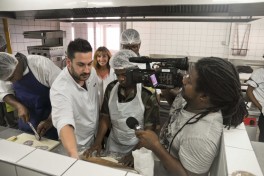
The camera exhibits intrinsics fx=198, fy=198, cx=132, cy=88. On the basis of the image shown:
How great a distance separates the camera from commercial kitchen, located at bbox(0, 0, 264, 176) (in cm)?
71

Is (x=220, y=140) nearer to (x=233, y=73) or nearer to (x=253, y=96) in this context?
(x=233, y=73)

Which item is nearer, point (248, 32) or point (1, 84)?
point (1, 84)

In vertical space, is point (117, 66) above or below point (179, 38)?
below

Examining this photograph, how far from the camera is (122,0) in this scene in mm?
1049

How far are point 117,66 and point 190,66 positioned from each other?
0.54 metres

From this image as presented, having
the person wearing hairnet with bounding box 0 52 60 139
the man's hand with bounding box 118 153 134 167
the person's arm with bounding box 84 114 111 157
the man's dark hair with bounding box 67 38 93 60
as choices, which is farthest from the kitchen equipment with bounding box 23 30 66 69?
the man's hand with bounding box 118 153 134 167

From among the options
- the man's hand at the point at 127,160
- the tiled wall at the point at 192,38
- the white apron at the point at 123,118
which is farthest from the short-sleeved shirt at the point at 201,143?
the tiled wall at the point at 192,38

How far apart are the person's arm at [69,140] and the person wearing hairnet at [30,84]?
1.73 feet

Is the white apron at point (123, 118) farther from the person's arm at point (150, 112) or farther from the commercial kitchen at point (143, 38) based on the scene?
the commercial kitchen at point (143, 38)

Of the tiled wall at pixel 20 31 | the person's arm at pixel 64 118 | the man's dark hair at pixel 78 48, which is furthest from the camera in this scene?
the tiled wall at pixel 20 31

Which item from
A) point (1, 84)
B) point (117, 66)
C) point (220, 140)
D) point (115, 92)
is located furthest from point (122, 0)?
point (1, 84)

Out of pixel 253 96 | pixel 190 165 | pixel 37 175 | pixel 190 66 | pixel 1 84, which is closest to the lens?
pixel 37 175

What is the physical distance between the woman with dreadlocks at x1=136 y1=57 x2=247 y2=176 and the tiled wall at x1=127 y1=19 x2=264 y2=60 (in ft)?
11.6

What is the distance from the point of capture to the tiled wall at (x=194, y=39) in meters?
4.02
